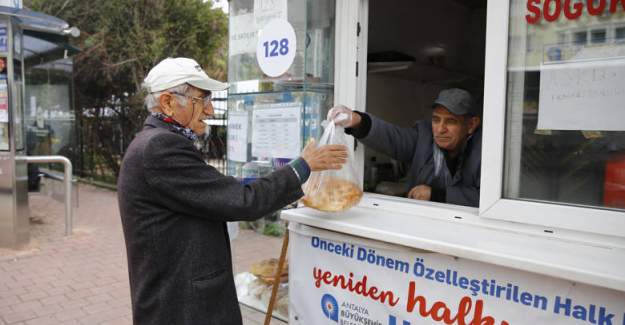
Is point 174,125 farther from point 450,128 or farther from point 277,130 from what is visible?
point 450,128

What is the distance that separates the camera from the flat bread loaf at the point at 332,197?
2.30m

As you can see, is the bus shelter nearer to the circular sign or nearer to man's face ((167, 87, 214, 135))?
the circular sign

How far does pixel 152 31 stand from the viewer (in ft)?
31.1

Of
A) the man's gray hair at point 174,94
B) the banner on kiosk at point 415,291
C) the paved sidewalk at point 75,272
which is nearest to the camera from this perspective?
the banner on kiosk at point 415,291

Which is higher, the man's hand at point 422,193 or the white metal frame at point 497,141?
the white metal frame at point 497,141

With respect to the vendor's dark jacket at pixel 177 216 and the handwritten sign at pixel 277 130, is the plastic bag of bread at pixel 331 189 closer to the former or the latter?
the vendor's dark jacket at pixel 177 216

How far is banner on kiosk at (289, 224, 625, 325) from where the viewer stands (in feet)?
5.50

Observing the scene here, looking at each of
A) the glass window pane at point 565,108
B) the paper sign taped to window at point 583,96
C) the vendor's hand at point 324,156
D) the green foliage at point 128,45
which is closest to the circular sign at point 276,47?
the vendor's hand at point 324,156

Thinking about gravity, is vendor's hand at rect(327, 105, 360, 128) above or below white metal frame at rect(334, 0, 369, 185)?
below

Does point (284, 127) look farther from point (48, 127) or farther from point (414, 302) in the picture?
point (48, 127)

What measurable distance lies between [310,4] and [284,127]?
2.64 ft

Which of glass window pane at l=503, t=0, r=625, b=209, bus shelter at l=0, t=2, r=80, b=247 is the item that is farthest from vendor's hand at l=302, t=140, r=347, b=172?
bus shelter at l=0, t=2, r=80, b=247

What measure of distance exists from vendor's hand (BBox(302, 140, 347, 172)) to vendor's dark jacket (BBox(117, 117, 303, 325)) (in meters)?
0.20

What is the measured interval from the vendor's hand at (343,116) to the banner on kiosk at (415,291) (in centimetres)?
61
